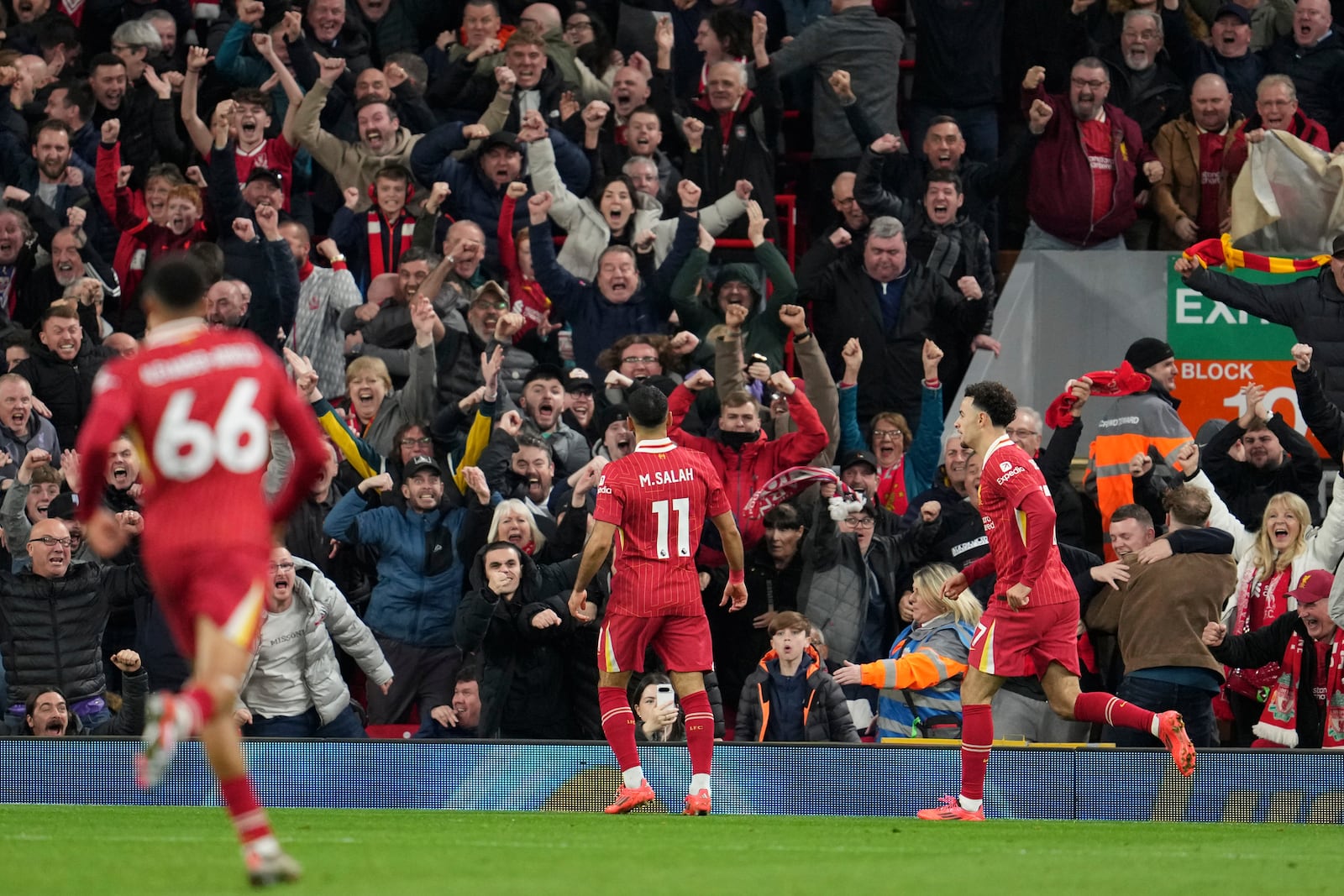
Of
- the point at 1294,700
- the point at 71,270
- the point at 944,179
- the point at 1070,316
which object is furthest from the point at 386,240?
the point at 1294,700

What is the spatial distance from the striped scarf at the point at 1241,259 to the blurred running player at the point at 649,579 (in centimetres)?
469

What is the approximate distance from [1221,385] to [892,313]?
2.65 meters

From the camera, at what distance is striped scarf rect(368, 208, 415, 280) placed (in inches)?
572

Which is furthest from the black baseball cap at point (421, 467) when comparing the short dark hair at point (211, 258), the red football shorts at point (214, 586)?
the red football shorts at point (214, 586)

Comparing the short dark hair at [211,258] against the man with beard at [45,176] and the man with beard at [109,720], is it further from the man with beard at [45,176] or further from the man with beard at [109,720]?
the man with beard at [109,720]

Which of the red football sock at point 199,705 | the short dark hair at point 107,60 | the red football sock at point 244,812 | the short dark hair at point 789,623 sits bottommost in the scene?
the short dark hair at point 789,623

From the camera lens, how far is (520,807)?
10.2 m

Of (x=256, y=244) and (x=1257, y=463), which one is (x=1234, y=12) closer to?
(x=1257, y=463)

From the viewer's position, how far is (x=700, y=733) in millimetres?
9430

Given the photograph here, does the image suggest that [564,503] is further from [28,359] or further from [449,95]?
[449,95]

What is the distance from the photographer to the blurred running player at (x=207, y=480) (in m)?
6.13

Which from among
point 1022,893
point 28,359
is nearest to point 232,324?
point 28,359

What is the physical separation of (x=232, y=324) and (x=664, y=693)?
4.50 metres

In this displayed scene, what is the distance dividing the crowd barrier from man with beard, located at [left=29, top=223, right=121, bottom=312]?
4416 millimetres
